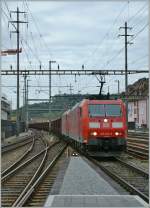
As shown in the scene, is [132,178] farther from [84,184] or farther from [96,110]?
[96,110]

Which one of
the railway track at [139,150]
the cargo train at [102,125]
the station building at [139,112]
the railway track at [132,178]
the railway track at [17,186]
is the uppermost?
the station building at [139,112]

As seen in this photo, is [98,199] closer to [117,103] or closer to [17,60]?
[117,103]

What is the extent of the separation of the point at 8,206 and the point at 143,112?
75.7 meters

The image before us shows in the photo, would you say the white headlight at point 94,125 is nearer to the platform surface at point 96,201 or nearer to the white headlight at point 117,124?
the white headlight at point 117,124

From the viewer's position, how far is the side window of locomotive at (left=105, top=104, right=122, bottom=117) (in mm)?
24641

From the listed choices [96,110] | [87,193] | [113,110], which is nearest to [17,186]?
[87,193]

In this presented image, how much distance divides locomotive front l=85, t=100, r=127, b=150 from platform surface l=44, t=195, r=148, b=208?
40.2 ft

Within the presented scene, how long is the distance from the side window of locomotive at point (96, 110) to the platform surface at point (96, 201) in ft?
41.6

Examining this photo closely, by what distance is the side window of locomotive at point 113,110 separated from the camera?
2464 centimetres

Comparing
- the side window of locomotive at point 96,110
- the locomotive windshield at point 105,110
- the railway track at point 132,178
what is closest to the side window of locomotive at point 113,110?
the locomotive windshield at point 105,110

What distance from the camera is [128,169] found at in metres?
19.6

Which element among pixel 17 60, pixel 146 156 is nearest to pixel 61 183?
pixel 146 156

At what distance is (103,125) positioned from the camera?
79.6ft

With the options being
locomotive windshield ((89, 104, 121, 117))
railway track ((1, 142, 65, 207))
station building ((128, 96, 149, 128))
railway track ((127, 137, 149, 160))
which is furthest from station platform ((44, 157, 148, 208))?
station building ((128, 96, 149, 128))
